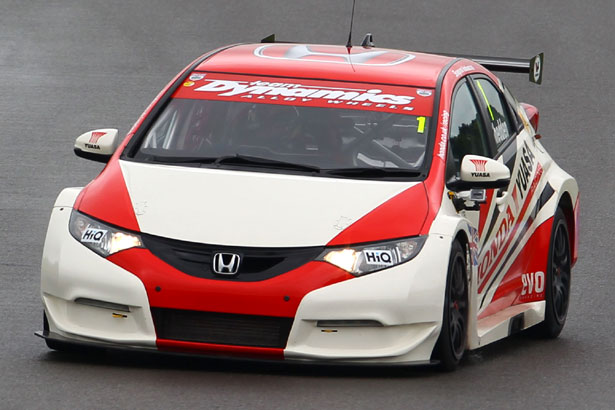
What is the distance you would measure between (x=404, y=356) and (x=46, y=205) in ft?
20.7

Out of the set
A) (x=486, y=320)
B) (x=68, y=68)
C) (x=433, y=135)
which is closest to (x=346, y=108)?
(x=433, y=135)

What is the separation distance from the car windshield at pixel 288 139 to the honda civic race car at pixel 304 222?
0.01 metres

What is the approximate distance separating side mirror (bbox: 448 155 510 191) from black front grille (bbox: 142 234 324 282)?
1104 mm

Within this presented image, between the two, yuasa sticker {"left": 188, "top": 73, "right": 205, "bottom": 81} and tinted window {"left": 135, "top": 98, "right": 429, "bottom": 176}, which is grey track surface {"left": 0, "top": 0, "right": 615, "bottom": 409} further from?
yuasa sticker {"left": 188, "top": 73, "right": 205, "bottom": 81}

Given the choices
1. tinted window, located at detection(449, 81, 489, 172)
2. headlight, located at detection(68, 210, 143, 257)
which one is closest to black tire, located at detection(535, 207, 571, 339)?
tinted window, located at detection(449, 81, 489, 172)

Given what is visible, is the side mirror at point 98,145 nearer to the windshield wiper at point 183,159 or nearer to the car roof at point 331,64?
the windshield wiper at point 183,159

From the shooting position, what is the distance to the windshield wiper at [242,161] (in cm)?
848

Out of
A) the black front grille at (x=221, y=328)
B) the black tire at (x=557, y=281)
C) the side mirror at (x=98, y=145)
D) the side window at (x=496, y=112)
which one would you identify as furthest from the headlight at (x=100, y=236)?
the black tire at (x=557, y=281)

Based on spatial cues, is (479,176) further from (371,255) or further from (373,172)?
(371,255)

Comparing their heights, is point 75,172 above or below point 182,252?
below

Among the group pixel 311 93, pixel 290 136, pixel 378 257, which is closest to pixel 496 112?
pixel 311 93

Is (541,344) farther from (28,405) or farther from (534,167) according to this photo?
(28,405)

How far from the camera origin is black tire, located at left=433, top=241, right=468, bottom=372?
7.98 meters

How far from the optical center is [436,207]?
8.23m
